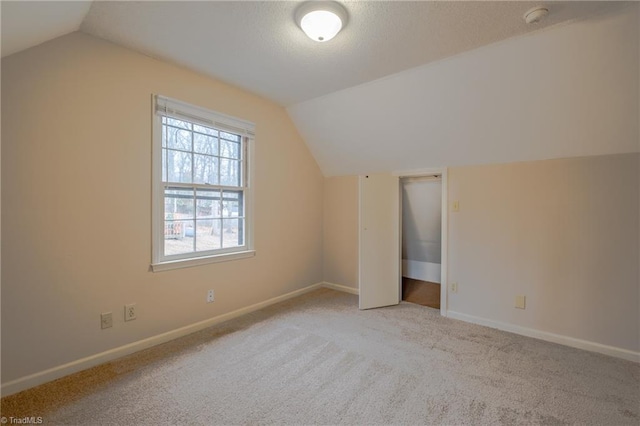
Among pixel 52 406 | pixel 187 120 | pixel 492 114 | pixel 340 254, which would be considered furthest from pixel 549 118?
pixel 52 406

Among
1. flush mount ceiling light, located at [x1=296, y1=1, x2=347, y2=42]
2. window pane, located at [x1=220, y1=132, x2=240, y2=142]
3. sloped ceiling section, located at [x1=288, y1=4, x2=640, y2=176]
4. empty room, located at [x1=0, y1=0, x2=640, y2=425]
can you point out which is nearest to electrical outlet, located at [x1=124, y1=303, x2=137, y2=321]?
empty room, located at [x1=0, y1=0, x2=640, y2=425]

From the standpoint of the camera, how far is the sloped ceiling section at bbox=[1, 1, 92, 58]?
1.31 metres

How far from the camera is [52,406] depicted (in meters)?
1.71

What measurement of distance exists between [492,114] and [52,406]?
12.5ft

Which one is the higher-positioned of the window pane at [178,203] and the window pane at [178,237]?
the window pane at [178,203]

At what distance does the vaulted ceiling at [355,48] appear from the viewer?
171cm

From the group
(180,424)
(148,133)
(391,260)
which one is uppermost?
(148,133)

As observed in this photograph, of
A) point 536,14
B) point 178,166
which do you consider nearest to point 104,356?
point 178,166

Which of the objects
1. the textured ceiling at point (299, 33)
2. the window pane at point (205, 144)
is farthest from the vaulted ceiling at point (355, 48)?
the window pane at point (205, 144)

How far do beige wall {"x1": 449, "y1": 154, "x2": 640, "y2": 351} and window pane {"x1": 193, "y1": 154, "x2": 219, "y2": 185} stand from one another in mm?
2538

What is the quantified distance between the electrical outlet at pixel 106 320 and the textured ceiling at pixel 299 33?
2074 mm

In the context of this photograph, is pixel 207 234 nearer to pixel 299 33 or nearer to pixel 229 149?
pixel 229 149

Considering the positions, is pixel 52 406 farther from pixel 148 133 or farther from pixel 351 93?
pixel 351 93

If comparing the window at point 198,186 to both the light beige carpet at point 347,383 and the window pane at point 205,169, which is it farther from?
the light beige carpet at point 347,383
